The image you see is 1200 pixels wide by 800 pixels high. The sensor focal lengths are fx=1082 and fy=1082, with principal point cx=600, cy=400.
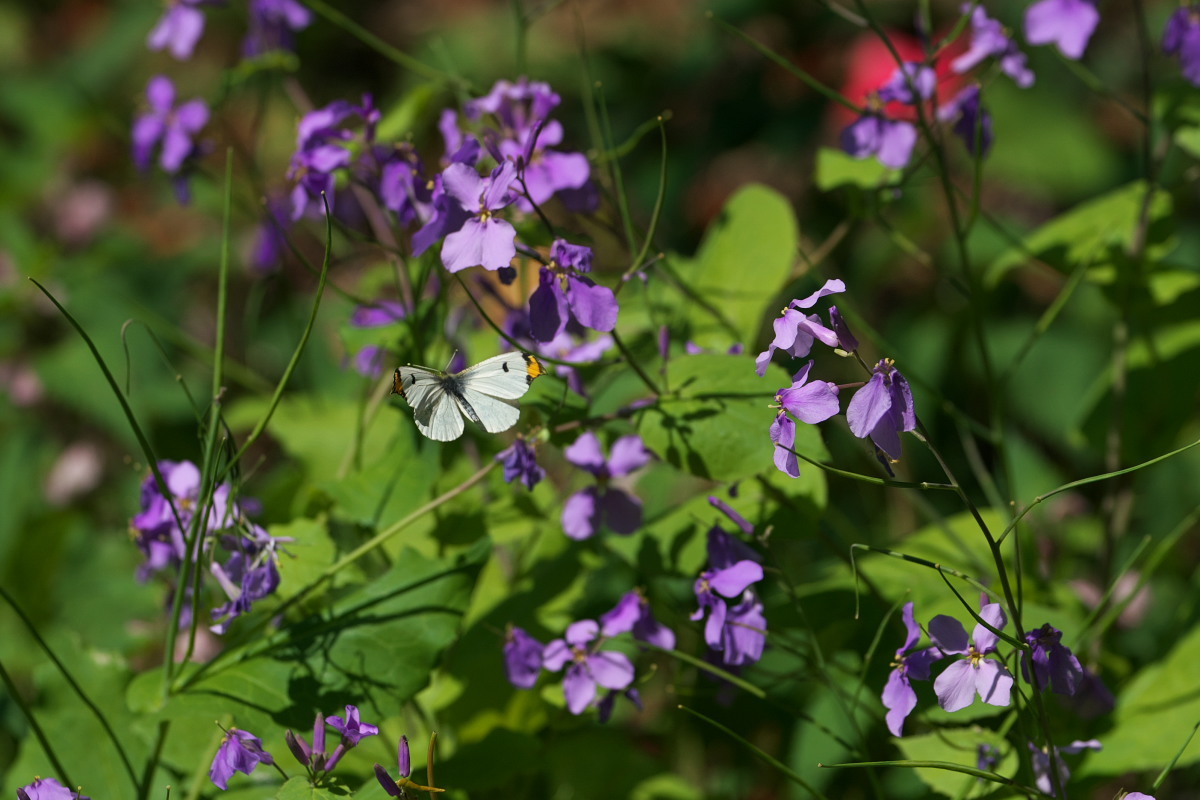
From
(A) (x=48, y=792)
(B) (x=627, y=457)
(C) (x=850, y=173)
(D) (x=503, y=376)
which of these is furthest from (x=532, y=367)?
(C) (x=850, y=173)

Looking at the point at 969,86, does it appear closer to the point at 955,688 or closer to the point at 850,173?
the point at 850,173

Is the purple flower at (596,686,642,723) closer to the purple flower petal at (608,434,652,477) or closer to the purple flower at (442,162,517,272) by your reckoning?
the purple flower petal at (608,434,652,477)

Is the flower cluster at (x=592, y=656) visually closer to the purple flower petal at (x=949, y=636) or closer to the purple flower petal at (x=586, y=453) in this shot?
the purple flower petal at (x=586, y=453)

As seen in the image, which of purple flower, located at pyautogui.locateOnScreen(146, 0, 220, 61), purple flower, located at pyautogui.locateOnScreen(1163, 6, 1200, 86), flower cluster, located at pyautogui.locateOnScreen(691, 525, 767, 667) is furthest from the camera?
purple flower, located at pyautogui.locateOnScreen(146, 0, 220, 61)

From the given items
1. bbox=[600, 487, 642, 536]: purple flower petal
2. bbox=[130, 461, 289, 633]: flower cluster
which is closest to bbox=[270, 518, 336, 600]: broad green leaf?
bbox=[130, 461, 289, 633]: flower cluster

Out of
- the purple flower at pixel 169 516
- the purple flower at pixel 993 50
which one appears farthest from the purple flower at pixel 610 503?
the purple flower at pixel 993 50

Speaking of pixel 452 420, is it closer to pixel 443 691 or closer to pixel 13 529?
pixel 443 691
